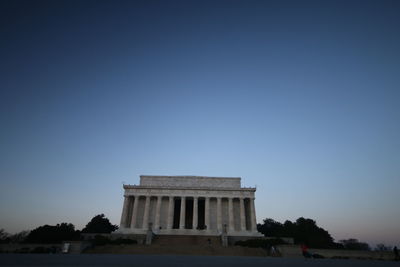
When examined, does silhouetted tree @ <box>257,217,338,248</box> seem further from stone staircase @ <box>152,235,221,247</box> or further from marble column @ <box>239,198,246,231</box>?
stone staircase @ <box>152,235,221,247</box>

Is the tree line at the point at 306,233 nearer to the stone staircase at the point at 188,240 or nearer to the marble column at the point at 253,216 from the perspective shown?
the marble column at the point at 253,216

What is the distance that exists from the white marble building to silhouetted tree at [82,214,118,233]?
22.3 m

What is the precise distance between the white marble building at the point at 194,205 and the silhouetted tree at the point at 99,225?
22.3m

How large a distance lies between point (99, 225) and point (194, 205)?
1379 inches

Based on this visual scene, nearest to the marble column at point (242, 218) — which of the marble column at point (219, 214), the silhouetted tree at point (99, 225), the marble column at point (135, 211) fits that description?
the marble column at point (219, 214)

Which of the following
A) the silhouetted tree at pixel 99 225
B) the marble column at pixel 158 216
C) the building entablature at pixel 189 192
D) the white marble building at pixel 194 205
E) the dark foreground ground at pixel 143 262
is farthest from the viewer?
the silhouetted tree at pixel 99 225

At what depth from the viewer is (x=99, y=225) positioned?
69.1m

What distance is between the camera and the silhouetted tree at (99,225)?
2641 inches

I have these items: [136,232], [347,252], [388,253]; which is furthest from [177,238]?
[388,253]

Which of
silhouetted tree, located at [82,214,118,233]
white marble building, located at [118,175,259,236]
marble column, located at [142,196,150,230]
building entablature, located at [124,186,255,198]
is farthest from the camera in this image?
silhouetted tree, located at [82,214,118,233]

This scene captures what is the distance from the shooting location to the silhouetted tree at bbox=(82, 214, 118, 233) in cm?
6707

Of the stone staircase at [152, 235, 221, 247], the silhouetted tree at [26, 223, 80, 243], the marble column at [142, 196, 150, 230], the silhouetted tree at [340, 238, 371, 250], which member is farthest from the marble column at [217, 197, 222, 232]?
the silhouetted tree at [340, 238, 371, 250]

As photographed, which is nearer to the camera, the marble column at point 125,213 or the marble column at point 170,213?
the marble column at point 170,213

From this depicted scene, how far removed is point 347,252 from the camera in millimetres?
25453
